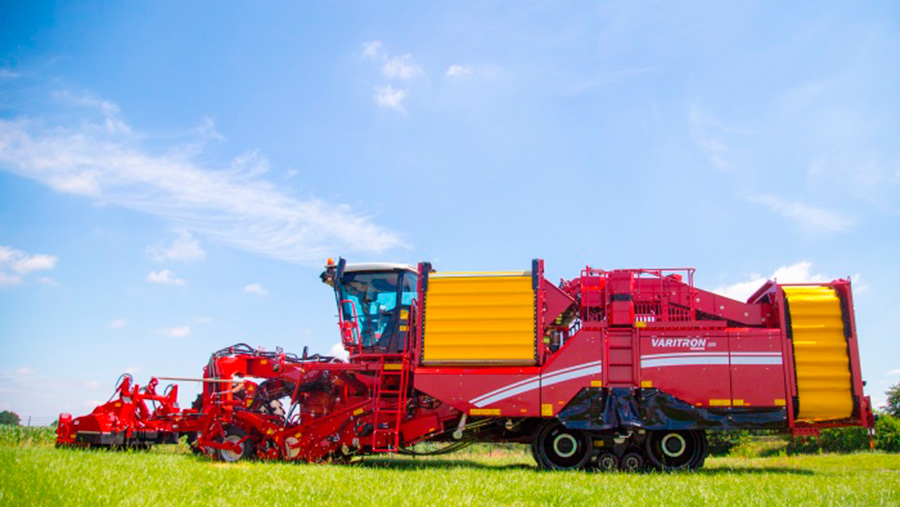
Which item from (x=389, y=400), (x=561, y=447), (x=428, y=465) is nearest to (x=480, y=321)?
(x=389, y=400)

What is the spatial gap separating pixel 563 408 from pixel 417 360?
335cm

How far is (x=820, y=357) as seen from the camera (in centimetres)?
1417

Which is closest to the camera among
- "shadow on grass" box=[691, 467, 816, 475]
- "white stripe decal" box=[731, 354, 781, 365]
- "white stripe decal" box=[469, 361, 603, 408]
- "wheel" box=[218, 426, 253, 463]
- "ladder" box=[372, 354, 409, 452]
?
"shadow on grass" box=[691, 467, 816, 475]

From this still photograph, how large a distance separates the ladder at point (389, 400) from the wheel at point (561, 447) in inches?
124

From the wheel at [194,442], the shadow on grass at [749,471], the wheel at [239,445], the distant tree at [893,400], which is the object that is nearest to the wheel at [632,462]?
the shadow on grass at [749,471]

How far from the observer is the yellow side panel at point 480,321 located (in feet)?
48.4

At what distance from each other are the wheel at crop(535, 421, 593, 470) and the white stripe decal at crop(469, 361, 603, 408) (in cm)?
99

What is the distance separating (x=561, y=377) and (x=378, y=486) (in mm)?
5586

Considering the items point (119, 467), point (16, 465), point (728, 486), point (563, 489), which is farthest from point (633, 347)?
point (16, 465)

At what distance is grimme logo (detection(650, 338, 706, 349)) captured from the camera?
47.2ft

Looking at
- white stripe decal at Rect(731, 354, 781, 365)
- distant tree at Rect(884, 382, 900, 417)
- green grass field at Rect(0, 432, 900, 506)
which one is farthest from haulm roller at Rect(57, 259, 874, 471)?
distant tree at Rect(884, 382, 900, 417)

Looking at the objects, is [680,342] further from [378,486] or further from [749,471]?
[378,486]

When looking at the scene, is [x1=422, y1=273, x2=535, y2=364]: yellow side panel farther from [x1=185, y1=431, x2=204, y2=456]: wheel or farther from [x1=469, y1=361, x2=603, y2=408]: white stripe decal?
[x1=185, y1=431, x2=204, y2=456]: wheel

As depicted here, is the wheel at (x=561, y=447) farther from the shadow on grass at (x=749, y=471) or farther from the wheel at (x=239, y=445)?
the wheel at (x=239, y=445)
